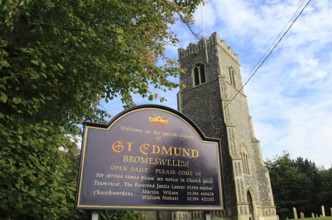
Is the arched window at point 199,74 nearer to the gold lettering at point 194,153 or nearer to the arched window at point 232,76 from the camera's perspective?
the arched window at point 232,76

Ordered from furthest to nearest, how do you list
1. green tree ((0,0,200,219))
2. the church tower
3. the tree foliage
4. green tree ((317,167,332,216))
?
the tree foliage < green tree ((317,167,332,216)) < the church tower < green tree ((0,0,200,219))

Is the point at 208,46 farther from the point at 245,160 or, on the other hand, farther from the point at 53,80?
the point at 53,80

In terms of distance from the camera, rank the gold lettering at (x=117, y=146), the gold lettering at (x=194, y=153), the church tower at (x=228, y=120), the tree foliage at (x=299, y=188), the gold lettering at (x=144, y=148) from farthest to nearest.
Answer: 1. the tree foliage at (x=299, y=188)
2. the church tower at (x=228, y=120)
3. the gold lettering at (x=194, y=153)
4. the gold lettering at (x=144, y=148)
5. the gold lettering at (x=117, y=146)

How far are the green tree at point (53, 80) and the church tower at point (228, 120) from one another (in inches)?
774

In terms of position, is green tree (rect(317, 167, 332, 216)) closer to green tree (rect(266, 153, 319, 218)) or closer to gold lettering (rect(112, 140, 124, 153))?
green tree (rect(266, 153, 319, 218))

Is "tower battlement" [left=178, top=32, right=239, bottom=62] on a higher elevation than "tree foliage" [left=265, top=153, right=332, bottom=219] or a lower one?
higher

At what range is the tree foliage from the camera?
4375 cm

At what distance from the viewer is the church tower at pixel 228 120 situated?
25383 millimetres

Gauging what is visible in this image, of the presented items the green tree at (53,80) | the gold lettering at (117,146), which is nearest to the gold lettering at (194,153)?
the gold lettering at (117,146)

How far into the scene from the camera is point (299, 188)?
46750 mm

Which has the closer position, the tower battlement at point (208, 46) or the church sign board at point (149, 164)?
the church sign board at point (149, 164)

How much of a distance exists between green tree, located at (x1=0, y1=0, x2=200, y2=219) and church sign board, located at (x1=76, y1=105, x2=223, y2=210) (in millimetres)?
1818

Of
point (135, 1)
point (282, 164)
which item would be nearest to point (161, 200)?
point (135, 1)

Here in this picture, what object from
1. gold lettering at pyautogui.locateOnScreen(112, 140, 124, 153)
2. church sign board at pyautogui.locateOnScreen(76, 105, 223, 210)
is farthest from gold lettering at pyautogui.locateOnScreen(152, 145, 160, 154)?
gold lettering at pyautogui.locateOnScreen(112, 140, 124, 153)
